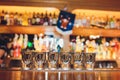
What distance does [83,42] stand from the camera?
9.45ft

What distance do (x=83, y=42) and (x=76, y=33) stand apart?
0.81 ft

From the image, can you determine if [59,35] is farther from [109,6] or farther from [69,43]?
[109,6]

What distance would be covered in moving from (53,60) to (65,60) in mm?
84

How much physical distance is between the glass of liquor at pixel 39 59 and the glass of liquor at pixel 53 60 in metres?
0.05

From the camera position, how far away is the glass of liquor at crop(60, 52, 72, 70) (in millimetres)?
1447

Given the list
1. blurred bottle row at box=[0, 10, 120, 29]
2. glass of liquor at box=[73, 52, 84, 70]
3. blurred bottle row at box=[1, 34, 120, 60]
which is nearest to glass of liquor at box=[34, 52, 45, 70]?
glass of liquor at box=[73, 52, 84, 70]

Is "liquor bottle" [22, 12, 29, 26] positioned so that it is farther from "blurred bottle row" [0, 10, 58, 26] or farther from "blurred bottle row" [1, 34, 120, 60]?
"blurred bottle row" [1, 34, 120, 60]

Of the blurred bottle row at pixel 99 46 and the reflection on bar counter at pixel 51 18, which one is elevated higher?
the reflection on bar counter at pixel 51 18

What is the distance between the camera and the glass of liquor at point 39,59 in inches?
55.9

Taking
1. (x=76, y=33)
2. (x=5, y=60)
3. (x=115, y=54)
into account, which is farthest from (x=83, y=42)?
(x=5, y=60)

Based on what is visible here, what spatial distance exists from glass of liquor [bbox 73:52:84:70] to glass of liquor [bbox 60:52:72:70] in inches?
1.6

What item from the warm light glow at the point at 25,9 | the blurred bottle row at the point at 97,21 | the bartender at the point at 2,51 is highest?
the warm light glow at the point at 25,9

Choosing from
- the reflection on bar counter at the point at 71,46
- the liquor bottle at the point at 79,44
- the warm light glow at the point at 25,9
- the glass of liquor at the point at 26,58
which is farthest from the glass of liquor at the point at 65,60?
the warm light glow at the point at 25,9

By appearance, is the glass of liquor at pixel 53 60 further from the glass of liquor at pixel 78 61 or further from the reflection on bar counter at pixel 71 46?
the reflection on bar counter at pixel 71 46
